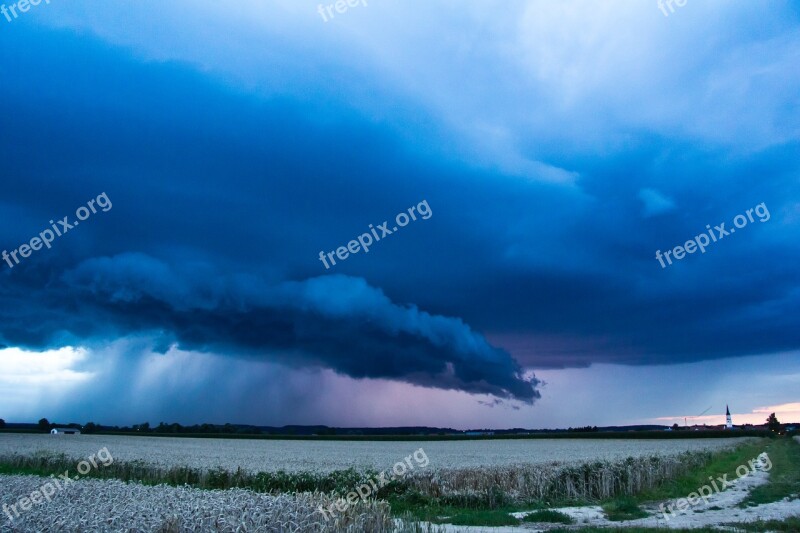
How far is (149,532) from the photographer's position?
1221cm

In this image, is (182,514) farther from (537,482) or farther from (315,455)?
(315,455)

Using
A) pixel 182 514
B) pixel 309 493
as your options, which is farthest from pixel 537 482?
pixel 182 514

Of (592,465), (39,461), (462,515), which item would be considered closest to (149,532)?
(462,515)

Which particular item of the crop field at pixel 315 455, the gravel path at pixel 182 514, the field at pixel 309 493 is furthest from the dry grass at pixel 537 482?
the gravel path at pixel 182 514

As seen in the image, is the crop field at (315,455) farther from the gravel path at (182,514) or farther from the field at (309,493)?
the gravel path at (182,514)

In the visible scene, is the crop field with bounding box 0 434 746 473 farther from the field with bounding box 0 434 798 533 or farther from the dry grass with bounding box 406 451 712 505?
the dry grass with bounding box 406 451 712 505

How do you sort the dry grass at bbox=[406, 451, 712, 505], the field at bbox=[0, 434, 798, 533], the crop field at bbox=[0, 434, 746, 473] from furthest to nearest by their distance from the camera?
the crop field at bbox=[0, 434, 746, 473]
the dry grass at bbox=[406, 451, 712, 505]
the field at bbox=[0, 434, 798, 533]

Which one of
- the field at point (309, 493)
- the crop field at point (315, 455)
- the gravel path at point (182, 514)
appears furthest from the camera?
the crop field at point (315, 455)

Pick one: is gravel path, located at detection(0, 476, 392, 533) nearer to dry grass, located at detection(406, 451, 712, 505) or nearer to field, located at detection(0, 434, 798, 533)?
field, located at detection(0, 434, 798, 533)

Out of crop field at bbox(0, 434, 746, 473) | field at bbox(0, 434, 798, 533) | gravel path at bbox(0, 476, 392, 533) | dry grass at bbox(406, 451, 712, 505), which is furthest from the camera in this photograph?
crop field at bbox(0, 434, 746, 473)

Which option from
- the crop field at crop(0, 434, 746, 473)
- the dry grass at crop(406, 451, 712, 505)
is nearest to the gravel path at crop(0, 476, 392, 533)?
the dry grass at crop(406, 451, 712, 505)

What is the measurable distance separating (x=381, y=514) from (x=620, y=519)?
33.2ft

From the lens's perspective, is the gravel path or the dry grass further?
the dry grass

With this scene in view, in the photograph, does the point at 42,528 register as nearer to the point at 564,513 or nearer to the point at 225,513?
the point at 225,513
